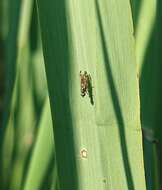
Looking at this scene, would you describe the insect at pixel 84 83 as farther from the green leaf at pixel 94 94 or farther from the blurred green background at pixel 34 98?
the blurred green background at pixel 34 98

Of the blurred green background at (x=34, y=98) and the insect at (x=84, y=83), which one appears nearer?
the insect at (x=84, y=83)

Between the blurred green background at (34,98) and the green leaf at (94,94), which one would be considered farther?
the blurred green background at (34,98)

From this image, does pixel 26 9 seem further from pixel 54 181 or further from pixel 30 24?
pixel 54 181

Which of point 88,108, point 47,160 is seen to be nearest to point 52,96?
point 88,108

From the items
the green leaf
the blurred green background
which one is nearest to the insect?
the green leaf

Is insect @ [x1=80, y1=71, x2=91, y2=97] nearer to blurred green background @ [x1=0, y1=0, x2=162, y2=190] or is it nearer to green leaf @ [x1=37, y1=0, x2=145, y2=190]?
green leaf @ [x1=37, y1=0, x2=145, y2=190]

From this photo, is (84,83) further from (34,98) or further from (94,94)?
(34,98)

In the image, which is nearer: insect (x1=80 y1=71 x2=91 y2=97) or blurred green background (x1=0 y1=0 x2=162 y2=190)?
insect (x1=80 y1=71 x2=91 y2=97)

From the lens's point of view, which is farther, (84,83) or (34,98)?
(34,98)

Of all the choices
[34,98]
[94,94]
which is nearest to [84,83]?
[94,94]

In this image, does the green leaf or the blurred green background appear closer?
the green leaf

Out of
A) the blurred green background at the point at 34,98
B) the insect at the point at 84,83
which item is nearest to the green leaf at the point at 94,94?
the insect at the point at 84,83
